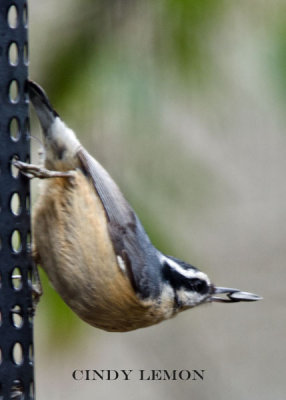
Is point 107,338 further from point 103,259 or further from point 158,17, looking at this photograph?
point 158,17

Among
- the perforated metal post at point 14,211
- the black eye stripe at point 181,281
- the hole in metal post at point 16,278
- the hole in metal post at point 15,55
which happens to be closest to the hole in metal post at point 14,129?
the perforated metal post at point 14,211

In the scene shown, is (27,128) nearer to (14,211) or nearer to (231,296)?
(14,211)

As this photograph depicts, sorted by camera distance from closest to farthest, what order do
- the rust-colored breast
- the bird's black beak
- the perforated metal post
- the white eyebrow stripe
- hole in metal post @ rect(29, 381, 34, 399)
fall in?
the perforated metal post
hole in metal post @ rect(29, 381, 34, 399)
the rust-colored breast
the white eyebrow stripe
the bird's black beak

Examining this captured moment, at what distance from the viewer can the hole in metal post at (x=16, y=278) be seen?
265 cm

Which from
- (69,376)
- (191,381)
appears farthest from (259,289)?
(69,376)

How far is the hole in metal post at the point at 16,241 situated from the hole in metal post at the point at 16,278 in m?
0.06

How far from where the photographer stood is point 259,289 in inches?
186

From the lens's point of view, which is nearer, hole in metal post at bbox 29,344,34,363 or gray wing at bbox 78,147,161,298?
hole in metal post at bbox 29,344,34,363

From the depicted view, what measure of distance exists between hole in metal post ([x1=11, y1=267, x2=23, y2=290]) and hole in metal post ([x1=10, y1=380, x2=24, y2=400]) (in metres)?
0.28

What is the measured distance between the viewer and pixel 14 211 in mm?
2623

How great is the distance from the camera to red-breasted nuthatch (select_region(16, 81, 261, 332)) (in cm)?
287

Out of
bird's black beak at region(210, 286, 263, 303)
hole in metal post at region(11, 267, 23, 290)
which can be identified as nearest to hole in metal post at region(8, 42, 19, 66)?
hole in metal post at region(11, 267, 23, 290)

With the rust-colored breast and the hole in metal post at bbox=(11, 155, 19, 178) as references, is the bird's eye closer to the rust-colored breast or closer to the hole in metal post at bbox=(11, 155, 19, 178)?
the rust-colored breast

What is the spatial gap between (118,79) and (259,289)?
207 centimetres
